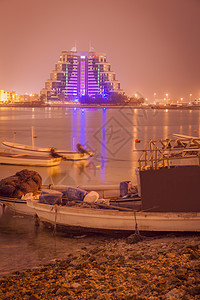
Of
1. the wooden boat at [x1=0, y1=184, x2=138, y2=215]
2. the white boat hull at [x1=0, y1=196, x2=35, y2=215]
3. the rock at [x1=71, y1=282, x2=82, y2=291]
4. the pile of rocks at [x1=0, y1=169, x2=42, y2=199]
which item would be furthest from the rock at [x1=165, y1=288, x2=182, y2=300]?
the pile of rocks at [x1=0, y1=169, x2=42, y2=199]

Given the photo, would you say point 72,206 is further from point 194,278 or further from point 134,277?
point 194,278

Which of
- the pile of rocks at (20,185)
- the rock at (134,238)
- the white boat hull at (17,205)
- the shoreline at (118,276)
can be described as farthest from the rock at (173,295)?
the pile of rocks at (20,185)

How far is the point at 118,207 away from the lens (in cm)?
923

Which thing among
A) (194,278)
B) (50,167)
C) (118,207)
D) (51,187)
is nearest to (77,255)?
(118,207)

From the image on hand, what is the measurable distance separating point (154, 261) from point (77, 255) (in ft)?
5.88

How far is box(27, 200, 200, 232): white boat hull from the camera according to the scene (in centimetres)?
859

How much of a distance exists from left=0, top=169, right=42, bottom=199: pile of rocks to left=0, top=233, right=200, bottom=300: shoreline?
3.54m

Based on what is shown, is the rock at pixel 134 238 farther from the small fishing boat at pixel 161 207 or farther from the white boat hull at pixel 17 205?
the white boat hull at pixel 17 205

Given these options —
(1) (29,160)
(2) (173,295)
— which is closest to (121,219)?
(2) (173,295)

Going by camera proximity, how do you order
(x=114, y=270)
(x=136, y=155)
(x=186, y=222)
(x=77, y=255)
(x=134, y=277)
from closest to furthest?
(x=134, y=277) → (x=114, y=270) → (x=77, y=255) → (x=186, y=222) → (x=136, y=155)

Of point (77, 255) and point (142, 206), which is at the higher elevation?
point (142, 206)

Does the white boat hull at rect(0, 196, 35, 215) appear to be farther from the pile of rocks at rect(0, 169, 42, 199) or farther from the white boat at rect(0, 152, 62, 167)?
the white boat at rect(0, 152, 62, 167)

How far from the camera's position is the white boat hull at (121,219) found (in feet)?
28.2

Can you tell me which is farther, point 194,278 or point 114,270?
point 114,270
